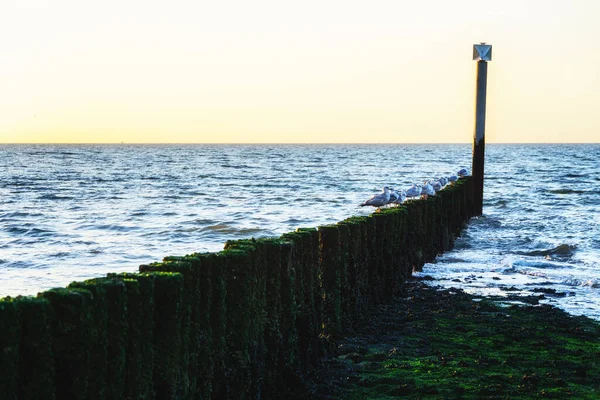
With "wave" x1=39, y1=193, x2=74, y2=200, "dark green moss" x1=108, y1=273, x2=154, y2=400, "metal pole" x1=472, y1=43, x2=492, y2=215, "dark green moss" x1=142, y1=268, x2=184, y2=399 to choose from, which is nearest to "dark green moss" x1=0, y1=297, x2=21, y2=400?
"dark green moss" x1=108, y1=273, x2=154, y2=400

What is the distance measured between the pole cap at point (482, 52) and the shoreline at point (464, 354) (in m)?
12.8

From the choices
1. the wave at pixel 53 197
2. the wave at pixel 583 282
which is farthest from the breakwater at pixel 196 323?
the wave at pixel 53 197

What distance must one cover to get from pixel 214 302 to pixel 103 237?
603 inches

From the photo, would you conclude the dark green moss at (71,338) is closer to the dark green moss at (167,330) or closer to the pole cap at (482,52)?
the dark green moss at (167,330)

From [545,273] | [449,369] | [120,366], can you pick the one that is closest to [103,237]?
[545,273]

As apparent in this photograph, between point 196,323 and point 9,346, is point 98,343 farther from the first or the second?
point 196,323

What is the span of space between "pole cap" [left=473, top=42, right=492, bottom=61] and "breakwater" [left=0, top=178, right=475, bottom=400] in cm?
1409

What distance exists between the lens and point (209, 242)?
20.1 m

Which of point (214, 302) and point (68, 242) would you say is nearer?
point (214, 302)

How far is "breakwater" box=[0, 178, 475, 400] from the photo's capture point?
431 centimetres

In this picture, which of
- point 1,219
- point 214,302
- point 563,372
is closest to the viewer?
point 214,302

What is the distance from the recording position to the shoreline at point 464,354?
715 centimetres

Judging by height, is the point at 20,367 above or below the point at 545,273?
above

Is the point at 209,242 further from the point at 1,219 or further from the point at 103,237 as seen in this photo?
the point at 1,219
